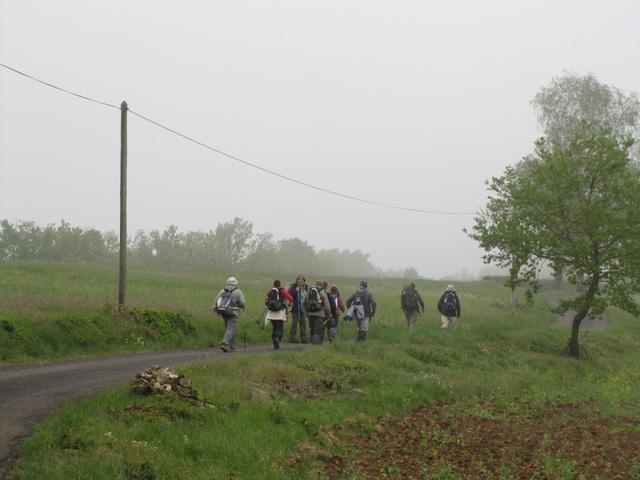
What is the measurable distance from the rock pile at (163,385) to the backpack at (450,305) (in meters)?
15.0

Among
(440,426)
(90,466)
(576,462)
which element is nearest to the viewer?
(90,466)

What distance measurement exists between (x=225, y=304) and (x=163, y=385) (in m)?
6.14

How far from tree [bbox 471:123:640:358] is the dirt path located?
13.2 metres

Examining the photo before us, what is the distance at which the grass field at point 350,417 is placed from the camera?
8.09 meters

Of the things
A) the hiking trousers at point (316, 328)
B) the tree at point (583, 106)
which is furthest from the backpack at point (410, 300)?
the tree at point (583, 106)

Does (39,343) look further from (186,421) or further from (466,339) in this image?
(466,339)

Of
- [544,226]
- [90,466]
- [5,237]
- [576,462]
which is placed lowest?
[576,462]

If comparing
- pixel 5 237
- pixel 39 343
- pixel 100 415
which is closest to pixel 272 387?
pixel 100 415

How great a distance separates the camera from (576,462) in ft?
31.6

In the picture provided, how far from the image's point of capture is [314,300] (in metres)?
19.6

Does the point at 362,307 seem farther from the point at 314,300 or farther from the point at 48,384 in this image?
the point at 48,384

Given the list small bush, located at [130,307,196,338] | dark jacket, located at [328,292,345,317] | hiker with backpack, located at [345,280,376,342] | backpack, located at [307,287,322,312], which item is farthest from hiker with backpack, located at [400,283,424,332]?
small bush, located at [130,307,196,338]

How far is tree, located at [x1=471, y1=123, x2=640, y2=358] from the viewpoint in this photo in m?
21.3

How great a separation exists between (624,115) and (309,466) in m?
54.3
